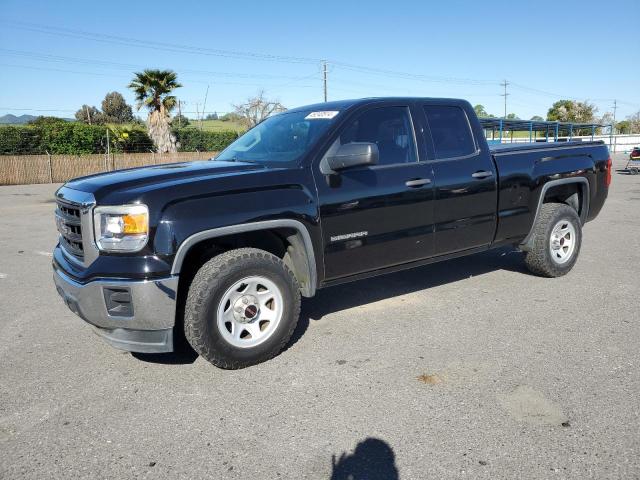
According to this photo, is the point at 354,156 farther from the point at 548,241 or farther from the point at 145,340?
the point at 548,241

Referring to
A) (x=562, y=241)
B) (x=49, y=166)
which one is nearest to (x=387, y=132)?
(x=562, y=241)

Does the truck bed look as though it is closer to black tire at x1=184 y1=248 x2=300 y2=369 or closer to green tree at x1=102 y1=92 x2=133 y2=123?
black tire at x1=184 y1=248 x2=300 y2=369

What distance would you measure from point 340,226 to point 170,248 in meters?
1.32

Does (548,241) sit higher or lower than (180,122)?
lower

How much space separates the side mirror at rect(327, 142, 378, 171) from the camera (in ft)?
12.4

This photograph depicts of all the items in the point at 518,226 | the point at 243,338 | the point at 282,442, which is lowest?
the point at 282,442

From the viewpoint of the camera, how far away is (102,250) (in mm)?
3283

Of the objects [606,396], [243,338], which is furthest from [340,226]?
[606,396]

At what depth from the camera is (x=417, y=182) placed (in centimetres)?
436

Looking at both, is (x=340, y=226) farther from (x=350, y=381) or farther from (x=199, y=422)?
(x=199, y=422)

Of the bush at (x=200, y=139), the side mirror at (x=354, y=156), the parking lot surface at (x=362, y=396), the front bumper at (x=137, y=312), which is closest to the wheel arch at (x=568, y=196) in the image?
the parking lot surface at (x=362, y=396)

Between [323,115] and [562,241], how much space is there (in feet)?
10.7

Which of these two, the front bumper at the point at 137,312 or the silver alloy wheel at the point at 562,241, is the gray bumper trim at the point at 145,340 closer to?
the front bumper at the point at 137,312

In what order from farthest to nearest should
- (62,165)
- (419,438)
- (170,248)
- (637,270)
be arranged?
(62,165) → (637,270) → (170,248) → (419,438)
